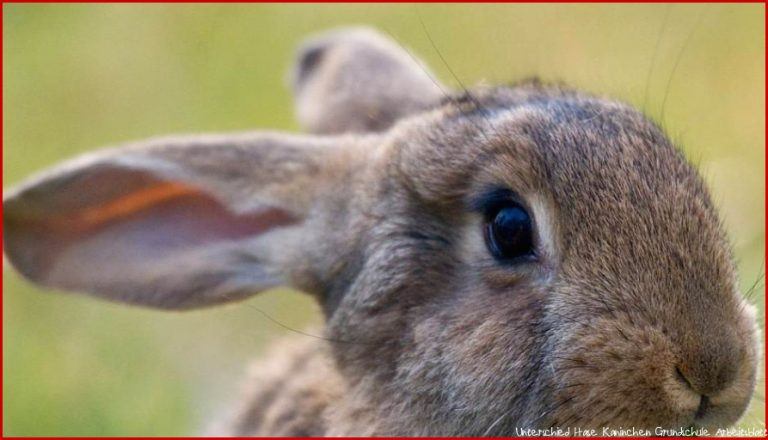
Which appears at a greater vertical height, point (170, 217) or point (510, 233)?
point (510, 233)

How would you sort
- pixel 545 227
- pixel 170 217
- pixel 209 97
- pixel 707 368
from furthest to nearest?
pixel 209 97 < pixel 170 217 < pixel 545 227 < pixel 707 368

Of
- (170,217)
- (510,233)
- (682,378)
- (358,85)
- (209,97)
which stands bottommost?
(682,378)

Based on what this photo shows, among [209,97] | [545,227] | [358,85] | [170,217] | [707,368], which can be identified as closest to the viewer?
[707,368]

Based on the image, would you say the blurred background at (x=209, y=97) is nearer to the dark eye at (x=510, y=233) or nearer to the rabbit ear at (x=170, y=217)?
the rabbit ear at (x=170, y=217)

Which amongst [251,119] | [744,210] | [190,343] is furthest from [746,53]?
[190,343]

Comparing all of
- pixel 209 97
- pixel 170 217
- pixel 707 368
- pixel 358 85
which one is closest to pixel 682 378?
pixel 707 368

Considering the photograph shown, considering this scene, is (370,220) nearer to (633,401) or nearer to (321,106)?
(633,401)

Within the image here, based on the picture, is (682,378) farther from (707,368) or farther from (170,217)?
(170,217)
